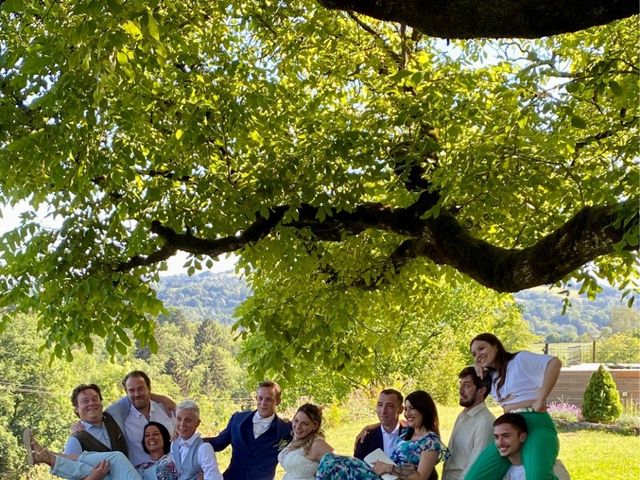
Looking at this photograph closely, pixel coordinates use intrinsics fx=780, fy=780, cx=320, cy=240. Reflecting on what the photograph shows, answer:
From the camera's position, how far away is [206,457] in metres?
5.05

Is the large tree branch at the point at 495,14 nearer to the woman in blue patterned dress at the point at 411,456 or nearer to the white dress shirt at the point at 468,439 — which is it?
the woman in blue patterned dress at the point at 411,456

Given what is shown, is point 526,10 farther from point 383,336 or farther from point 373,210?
point 383,336

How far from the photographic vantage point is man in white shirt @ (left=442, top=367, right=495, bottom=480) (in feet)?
15.5

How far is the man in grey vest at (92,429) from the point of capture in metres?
5.14

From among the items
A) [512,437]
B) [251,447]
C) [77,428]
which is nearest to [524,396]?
[512,437]

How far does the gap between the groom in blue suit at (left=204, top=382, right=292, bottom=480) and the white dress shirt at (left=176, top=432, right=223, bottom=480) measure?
15.8 inches

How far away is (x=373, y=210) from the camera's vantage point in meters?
7.37

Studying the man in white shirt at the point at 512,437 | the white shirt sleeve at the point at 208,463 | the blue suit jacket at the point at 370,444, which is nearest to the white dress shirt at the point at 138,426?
the white shirt sleeve at the point at 208,463

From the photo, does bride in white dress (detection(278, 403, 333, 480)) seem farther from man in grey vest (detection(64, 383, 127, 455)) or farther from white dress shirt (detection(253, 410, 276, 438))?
man in grey vest (detection(64, 383, 127, 455))

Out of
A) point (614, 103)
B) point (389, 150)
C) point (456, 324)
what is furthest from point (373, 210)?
point (456, 324)

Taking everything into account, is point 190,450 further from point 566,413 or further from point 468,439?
point 566,413

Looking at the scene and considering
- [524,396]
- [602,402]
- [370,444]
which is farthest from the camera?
[602,402]

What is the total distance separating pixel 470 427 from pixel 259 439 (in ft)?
5.11

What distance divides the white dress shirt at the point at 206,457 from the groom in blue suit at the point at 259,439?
402 mm
